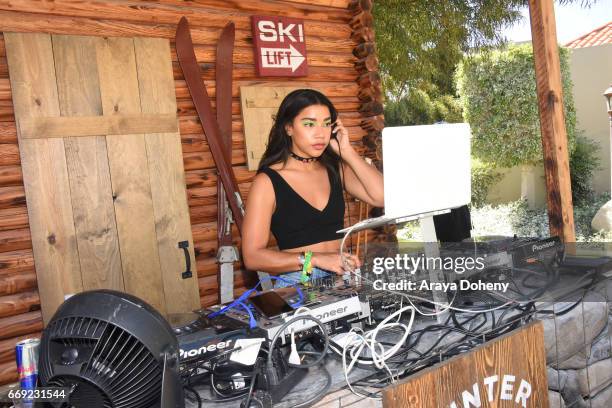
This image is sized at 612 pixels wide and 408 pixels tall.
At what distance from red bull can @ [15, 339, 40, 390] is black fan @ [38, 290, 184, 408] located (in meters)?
0.18

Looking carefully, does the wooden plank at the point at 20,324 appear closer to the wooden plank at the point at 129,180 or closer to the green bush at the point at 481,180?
the wooden plank at the point at 129,180

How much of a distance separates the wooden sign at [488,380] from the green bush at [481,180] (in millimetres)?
9153

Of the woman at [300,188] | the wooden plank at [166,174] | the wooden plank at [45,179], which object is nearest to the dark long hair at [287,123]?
the woman at [300,188]

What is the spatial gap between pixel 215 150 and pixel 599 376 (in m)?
2.55

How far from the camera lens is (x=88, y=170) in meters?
3.00

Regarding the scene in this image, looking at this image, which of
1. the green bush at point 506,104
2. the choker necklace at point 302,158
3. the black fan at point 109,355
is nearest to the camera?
the black fan at point 109,355

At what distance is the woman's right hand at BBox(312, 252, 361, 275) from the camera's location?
5.90 feet

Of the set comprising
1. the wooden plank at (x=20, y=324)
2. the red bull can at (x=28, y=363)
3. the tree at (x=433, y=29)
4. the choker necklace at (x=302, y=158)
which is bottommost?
the wooden plank at (x=20, y=324)

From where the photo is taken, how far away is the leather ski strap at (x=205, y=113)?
131 inches

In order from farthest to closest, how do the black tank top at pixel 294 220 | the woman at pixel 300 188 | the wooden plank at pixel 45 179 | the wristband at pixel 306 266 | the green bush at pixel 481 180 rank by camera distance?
1. the green bush at pixel 481 180
2. the wooden plank at pixel 45 179
3. the black tank top at pixel 294 220
4. the woman at pixel 300 188
5. the wristband at pixel 306 266

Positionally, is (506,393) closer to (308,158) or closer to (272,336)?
(272,336)

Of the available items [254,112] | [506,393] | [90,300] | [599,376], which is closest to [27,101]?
[254,112]

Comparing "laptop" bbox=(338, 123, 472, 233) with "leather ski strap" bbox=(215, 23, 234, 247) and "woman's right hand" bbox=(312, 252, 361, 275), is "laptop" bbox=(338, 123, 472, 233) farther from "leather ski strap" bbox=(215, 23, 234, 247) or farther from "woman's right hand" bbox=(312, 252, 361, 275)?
"leather ski strap" bbox=(215, 23, 234, 247)

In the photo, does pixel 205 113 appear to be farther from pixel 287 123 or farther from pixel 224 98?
pixel 287 123
